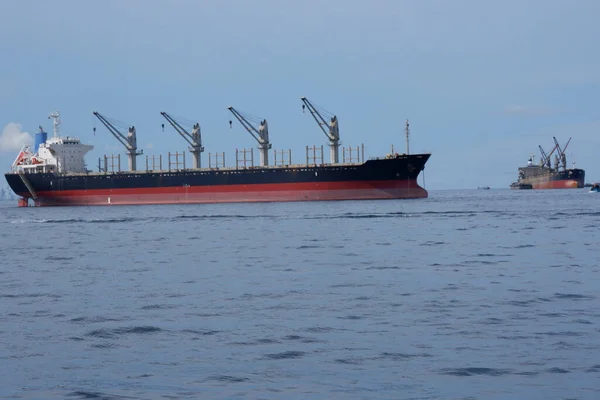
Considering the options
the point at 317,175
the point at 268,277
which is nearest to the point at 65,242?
the point at 268,277

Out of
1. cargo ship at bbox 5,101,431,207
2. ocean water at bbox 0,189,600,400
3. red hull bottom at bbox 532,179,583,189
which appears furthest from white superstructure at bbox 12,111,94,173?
red hull bottom at bbox 532,179,583,189

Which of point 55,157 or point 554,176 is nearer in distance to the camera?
point 55,157

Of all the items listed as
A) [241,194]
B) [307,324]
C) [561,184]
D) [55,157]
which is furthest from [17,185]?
[561,184]

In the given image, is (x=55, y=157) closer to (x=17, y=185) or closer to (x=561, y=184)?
(x=17, y=185)

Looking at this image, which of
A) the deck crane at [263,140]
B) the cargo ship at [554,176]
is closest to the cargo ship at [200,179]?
the deck crane at [263,140]

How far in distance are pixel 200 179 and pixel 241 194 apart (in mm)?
4574

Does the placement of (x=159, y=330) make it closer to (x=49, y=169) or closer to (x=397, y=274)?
(x=397, y=274)

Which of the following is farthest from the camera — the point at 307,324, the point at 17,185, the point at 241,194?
the point at 17,185

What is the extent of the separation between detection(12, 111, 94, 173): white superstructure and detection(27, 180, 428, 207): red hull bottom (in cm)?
461

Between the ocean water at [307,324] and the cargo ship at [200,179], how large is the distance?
4654cm

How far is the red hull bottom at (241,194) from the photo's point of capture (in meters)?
73.4

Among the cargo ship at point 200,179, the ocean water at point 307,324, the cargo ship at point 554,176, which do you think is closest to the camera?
the ocean water at point 307,324

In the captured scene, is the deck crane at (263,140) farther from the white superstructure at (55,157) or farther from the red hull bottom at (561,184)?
the red hull bottom at (561,184)

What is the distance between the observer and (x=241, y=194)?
77.5 metres
